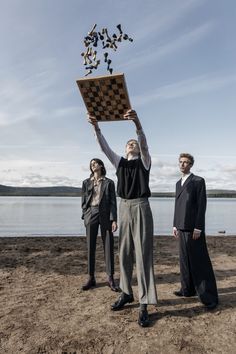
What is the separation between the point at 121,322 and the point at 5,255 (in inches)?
252

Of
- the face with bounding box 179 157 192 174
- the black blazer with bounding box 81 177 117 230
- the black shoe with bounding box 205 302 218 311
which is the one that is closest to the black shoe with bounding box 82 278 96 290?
the black blazer with bounding box 81 177 117 230

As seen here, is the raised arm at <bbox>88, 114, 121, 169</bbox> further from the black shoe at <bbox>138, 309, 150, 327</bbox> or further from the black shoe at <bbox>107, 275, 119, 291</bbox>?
the black shoe at <bbox>107, 275, 119, 291</bbox>

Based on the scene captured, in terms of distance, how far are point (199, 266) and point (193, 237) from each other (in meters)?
0.48

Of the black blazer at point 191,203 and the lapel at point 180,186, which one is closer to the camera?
the black blazer at point 191,203

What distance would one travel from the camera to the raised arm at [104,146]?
17.2 ft

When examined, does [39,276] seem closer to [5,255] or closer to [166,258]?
[5,255]

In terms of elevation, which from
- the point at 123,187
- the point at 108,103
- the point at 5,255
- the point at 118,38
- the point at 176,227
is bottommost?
the point at 5,255

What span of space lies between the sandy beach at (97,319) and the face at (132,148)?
94.1 inches

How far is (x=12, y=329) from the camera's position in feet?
15.5

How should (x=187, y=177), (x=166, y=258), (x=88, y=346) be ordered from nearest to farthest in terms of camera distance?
(x=88, y=346)
(x=187, y=177)
(x=166, y=258)

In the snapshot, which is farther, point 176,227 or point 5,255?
point 5,255

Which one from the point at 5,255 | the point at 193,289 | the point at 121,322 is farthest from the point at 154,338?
the point at 5,255

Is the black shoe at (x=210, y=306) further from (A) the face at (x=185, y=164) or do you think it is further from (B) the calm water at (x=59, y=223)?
(B) the calm water at (x=59, y=223)

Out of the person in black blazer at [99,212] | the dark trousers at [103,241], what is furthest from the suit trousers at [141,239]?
the dark trousers at [103,241]
